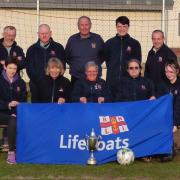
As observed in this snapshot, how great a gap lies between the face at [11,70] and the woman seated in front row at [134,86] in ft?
5.31

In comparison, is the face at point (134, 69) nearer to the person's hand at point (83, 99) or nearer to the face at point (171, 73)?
the face at point (171, 73)

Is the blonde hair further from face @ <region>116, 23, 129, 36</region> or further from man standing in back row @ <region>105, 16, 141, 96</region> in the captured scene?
face @ <region>116, 23, 129, 36</region>

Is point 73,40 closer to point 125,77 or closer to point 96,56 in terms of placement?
point 96,56

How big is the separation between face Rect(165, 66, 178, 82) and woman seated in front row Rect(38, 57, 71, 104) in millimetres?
1583

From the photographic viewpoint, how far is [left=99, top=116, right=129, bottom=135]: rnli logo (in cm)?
885

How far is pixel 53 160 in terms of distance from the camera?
8797 mm

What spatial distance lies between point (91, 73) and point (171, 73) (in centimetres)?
125

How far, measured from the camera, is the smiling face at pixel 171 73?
934 centimetres

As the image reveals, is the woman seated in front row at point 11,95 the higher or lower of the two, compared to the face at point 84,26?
lower

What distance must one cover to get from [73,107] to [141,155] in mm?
1234

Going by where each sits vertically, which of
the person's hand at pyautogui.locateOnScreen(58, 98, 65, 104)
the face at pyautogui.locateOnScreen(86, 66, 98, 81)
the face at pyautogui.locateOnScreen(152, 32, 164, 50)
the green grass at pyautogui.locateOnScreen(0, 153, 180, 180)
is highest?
the face at pyautogui.locateOnScreen(152, 32, 164, 50)

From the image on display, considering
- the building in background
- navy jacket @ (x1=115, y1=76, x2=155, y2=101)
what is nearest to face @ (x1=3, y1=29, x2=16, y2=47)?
navy jacket @ (x1=115, y1=76, x2=155, y2=101)

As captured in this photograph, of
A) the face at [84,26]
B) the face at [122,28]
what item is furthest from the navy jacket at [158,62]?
the face at [84,26]

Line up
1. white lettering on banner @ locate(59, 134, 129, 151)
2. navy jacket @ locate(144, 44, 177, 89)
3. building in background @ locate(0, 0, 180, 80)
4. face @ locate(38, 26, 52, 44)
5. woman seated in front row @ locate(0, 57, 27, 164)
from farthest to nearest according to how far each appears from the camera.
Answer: building in background @ locate(0, 0, 180, 80), navy jacket @ locate(144, 44, 177, 89), face @ locate(38, 26, 52, 44), woman seated in front row @ locate(0, 57, 27, 164), white lettering on banner @ locate(59, 134, 129, 151)
